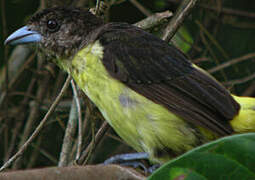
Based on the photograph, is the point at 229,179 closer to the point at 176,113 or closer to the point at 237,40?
the point at 176,113

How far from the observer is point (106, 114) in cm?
263

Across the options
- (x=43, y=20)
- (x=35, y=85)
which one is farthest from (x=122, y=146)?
(x=43, y=20)

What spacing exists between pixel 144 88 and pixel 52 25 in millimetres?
827

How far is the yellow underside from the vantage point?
257cm

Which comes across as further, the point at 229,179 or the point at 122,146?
the point at 122,146

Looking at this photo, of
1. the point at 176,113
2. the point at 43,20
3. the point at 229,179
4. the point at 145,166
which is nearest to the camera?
the point at 229,179

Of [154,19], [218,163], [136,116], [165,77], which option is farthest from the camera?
[154,19]

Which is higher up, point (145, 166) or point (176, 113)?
point (176, 113)

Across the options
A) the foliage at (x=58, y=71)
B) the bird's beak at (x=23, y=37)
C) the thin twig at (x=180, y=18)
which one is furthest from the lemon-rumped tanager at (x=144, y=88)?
the foliage at (x=58, y=71)

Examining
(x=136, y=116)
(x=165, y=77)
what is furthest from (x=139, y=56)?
(x=136, y=116)

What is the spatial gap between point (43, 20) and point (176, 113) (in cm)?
114

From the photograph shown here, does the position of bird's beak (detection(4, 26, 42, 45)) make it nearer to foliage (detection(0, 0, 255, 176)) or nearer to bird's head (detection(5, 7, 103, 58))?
bird's head (detection(5, 7, 103, 58))

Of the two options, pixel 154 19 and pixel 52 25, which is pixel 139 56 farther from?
pixel 52 25

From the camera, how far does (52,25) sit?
3.08 meters
